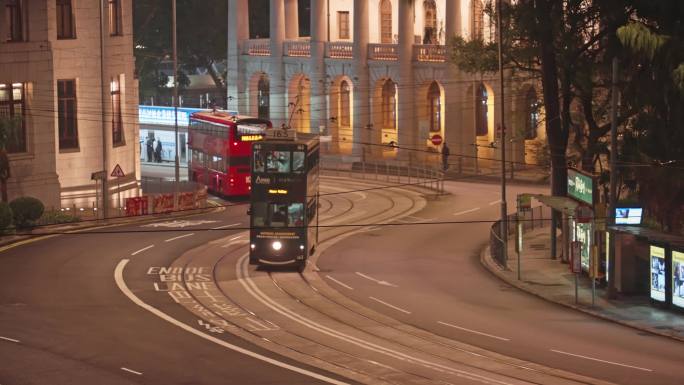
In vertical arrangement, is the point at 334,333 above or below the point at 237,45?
below

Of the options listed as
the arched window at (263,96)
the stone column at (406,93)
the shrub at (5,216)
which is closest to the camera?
the shrub at (5,216)

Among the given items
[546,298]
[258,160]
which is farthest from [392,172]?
[546,298]

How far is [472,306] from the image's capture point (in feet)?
138

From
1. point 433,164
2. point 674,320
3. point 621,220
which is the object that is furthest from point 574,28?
point 433,164

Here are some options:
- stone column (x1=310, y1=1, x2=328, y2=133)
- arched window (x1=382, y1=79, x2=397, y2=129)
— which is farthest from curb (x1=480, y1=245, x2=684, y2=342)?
stone column (x1=310, y1=1, x2=328, y2=133)

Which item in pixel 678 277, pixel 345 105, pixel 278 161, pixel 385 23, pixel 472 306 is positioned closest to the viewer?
pixel 678 277

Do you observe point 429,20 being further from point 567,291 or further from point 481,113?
point 567,291

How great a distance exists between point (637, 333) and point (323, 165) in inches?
2069

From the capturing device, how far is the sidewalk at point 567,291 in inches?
1535

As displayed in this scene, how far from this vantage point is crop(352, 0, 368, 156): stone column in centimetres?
8888

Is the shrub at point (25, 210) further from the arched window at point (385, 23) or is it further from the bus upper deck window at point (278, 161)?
the arched window at point (385, 23)

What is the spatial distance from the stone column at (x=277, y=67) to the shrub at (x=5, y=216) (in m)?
42.0

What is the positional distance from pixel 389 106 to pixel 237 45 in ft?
48.5

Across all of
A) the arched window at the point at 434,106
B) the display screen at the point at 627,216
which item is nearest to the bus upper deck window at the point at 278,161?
the display screen at the point at 627,216
